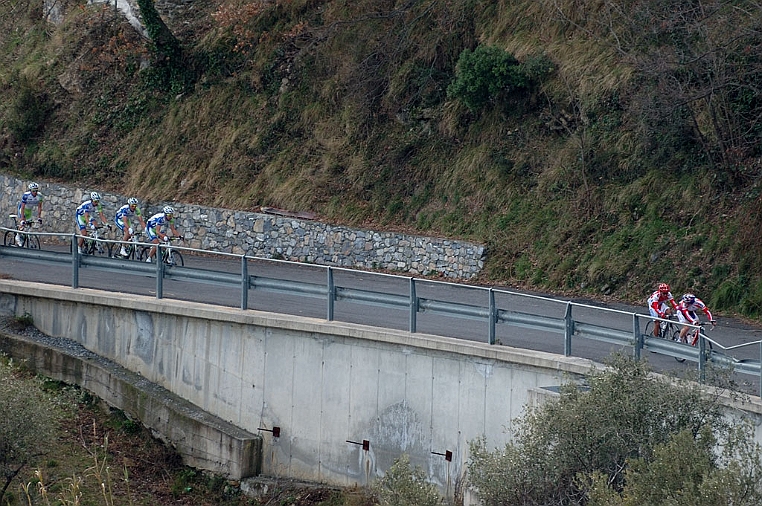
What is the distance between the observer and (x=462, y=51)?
28.6 meters

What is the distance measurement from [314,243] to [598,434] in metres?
15.9

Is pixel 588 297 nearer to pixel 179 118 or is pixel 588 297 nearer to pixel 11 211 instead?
pixel 179 118

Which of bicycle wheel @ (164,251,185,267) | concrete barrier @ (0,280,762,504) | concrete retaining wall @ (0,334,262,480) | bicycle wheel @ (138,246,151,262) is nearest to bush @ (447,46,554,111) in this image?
bicycle wheel @ (164,251,185,267)

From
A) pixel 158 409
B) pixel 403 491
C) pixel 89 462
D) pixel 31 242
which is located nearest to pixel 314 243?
pixel 31 242

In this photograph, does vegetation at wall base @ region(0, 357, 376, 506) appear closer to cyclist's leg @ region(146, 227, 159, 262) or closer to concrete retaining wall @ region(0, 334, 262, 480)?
concrete retaining wall @ region(0, 334, 262, 480)

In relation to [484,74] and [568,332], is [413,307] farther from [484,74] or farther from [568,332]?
[484,74]

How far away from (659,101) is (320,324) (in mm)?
10696

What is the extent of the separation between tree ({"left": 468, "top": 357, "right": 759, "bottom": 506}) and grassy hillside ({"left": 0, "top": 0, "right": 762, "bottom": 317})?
33.4 feet

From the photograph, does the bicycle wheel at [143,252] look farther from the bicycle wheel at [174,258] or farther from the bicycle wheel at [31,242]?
the bicycle wheel at [31,242]

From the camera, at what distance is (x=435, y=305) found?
16.4 m

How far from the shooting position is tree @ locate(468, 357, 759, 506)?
37.8ft

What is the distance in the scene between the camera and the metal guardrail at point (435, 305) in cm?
1398

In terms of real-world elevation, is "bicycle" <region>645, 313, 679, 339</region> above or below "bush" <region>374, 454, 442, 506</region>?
above

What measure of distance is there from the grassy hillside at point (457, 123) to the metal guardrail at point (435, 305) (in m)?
5.15
